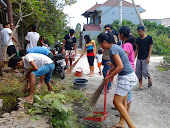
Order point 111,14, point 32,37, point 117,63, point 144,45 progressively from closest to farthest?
point 117,63 < point 144,45 < point 32,37 < point 111,14

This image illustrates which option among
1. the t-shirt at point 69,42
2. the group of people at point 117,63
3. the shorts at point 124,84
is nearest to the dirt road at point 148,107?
the group of people at point 117,63

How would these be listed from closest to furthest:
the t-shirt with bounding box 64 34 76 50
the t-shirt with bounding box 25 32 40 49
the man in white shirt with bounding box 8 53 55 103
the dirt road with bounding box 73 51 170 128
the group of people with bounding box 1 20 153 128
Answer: the group of people with bounding box 1 20 153 128
the man in white shirt with bounding box 8 53 55 103
the dirt road with bounding box 73 51 170 128
the t-shirt with bounding box 25 32 40 49
the t-shirt with bounding box 64 34 76 50

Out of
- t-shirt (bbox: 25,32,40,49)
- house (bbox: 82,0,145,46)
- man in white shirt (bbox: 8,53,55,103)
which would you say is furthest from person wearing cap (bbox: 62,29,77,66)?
house (bbox: 82,0,145,46)

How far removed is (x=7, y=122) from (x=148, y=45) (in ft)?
14.6

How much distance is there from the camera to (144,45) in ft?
17.7

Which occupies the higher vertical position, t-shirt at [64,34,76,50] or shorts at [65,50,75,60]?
t-shirt at [64,34,76,50]

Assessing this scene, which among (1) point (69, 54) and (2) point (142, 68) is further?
(1) point (69, 54)

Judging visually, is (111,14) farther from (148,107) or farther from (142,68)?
(148,107)

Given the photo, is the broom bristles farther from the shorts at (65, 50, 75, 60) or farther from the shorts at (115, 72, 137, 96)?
the shorts at (65, 50, 75, 60)

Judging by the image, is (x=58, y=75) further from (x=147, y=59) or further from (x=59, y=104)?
(x=59, y=104)

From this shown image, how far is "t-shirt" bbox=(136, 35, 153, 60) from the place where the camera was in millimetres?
5328

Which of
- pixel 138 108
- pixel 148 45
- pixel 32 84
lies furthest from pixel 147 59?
pixel 32 84

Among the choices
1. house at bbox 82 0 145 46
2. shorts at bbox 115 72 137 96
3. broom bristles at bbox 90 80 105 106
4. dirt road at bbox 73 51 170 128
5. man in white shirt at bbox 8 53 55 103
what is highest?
house at bbox 82 0 145 46

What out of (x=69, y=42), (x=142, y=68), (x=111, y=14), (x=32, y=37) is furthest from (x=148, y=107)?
(x=111, y=14)
